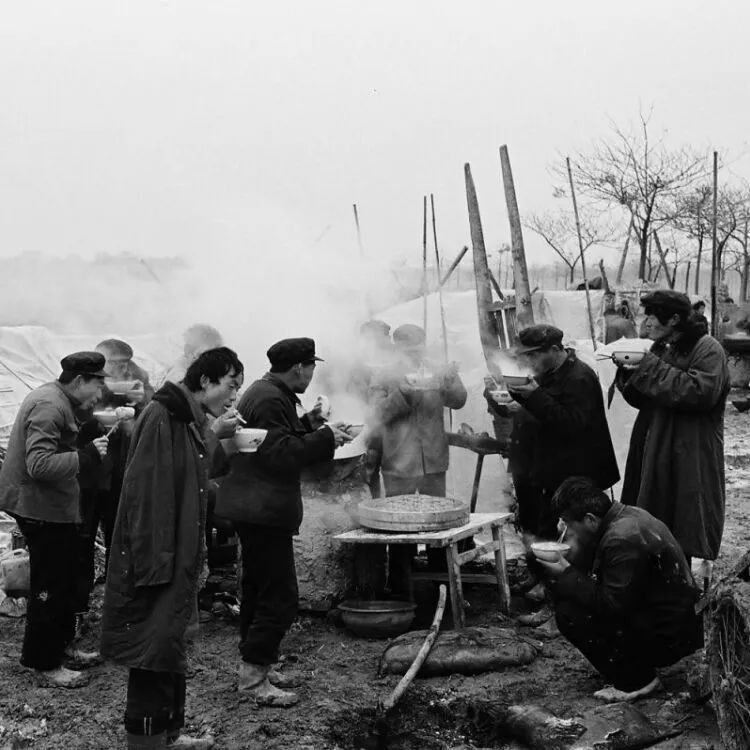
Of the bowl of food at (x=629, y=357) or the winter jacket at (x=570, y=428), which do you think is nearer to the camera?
the bowl of food at (x=629, y=357)

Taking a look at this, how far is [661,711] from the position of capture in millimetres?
4137

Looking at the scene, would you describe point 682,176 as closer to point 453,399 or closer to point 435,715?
point 453,399

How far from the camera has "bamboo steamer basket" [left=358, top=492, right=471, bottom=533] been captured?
5.51 metres

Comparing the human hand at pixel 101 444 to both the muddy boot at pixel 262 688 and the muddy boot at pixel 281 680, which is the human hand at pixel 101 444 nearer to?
the muddy boot at pixel 262 688

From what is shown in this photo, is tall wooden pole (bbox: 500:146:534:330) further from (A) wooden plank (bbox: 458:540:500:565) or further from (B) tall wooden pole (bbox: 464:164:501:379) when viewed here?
(A) wooden plank (bbox: 458:540:500:565)

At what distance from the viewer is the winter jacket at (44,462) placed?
14.9ft

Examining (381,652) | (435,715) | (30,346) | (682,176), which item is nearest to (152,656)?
(435,715)

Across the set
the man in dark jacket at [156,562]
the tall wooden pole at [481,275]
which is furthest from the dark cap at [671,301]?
the tall wooden pole at [481,275]

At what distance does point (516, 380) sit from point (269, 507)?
187 centimetres

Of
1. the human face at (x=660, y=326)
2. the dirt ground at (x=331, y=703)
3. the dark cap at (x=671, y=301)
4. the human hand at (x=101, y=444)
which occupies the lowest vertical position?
the dirt ground at (x=331, y=703)

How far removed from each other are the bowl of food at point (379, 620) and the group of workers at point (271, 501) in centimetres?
87

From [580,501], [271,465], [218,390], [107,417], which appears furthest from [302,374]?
[580,501]

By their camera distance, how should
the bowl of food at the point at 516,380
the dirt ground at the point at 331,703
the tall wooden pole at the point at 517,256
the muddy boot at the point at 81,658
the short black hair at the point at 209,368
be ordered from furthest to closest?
the tall wooden pole at the point at 517,256 → the bowl of food at the point at 516,380 → the muddy boot at the point at 81,658 → the dirt ground at the point at 331,703 → the short black hair at the point at 209,368

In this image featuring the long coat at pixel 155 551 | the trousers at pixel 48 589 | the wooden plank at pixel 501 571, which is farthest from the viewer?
the wooden plank at pixel 501 571
